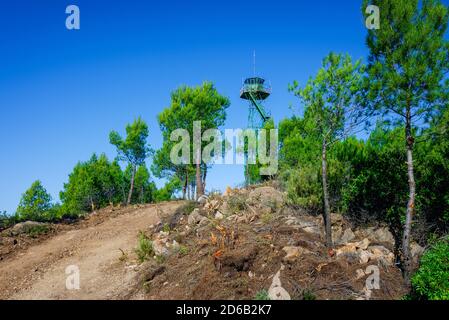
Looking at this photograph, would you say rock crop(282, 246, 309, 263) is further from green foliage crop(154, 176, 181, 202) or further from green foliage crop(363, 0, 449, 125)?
green foliage crop(154, 176, 181, 202)

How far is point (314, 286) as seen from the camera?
8.25m

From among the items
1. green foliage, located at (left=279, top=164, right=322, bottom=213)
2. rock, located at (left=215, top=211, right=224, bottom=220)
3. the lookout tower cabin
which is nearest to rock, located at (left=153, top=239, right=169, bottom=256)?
rock, located at (left=215, top=211, right=224, bottom=220)

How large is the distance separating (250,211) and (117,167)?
2920cm

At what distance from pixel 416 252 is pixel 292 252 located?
4323 millimetres

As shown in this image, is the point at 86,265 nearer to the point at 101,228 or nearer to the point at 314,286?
the point at 101,228

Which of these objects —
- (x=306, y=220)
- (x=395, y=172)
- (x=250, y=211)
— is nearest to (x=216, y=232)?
(x=250, y=211)

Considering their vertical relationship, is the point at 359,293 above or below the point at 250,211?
below

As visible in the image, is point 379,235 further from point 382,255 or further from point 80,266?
point 80,266

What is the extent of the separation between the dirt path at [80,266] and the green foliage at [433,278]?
21.7 ft

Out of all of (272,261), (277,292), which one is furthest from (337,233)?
(277,292)

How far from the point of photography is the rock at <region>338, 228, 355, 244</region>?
11697 mm

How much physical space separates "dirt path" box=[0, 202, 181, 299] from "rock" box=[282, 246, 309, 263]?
12.7ft
